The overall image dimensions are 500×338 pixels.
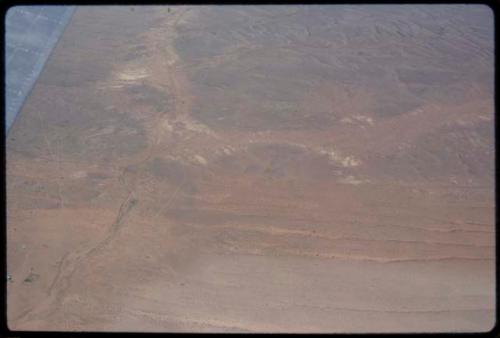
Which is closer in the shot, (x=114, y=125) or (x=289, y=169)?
(x=289, y=169)

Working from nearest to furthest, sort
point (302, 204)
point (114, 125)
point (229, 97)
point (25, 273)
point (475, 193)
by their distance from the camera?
point (25, 273) < point (302, 204) < point (475, 193) < point (114, 125) < point (229, 97)

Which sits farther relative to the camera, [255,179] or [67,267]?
[255,179]

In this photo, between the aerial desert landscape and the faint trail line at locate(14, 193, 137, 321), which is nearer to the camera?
the faint trail line at locate(14, 193, 137, 321)

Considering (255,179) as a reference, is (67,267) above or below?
above

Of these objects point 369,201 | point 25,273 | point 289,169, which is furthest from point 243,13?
point 25,273

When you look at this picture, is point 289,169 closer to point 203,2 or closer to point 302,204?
point 302,204

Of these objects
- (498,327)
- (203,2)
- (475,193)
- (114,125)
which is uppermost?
(203,2)

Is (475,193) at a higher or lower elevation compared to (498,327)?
lower

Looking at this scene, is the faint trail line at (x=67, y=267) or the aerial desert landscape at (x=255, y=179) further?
the aerial desert landscape at (x=255, y=179)
